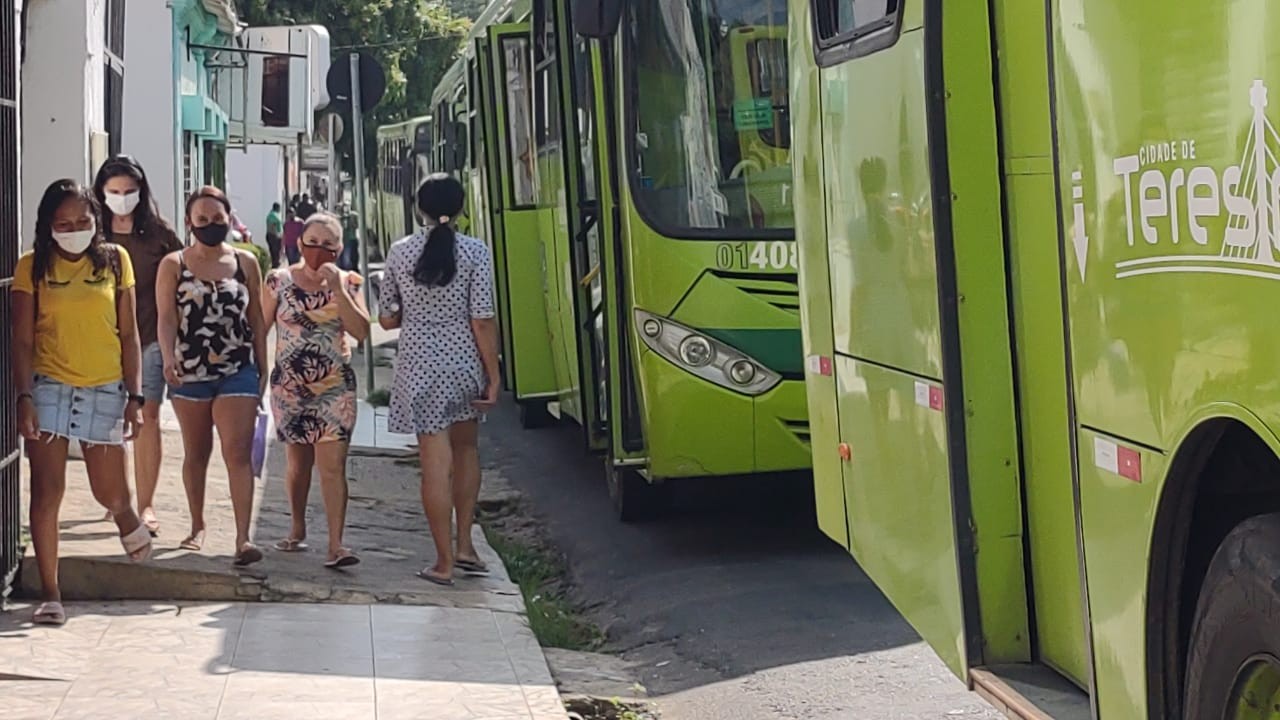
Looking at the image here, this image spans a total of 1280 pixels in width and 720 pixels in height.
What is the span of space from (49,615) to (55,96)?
529 cm

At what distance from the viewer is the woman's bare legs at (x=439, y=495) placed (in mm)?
8664

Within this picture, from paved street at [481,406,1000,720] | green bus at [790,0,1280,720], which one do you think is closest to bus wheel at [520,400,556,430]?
paved street at [481,406,1000,720]

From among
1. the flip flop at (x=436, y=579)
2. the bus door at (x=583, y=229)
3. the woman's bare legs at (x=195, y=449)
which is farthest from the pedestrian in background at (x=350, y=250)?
the flip flop at (x=436, y=579)

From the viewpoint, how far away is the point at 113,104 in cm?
1463

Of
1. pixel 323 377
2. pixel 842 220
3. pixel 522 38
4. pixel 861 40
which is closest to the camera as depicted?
pixel 861 40

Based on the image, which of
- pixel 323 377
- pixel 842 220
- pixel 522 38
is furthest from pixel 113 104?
pixel 842 220

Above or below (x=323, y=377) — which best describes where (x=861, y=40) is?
above

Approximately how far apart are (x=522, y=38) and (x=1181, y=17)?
914 centimetres

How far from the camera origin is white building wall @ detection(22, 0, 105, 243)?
1188 cm

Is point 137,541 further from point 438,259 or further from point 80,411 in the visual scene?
point 438,259

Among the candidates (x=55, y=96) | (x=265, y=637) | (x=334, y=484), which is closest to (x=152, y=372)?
(x=334, y=484)

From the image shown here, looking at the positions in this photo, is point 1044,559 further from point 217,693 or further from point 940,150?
point 217,693

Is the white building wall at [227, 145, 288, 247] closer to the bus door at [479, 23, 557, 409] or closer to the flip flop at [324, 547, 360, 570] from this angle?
the bus door at [479, 23, 557, 409]

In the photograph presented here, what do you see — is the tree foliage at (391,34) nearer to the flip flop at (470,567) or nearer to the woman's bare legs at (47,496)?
the flip flop at (470,567)
